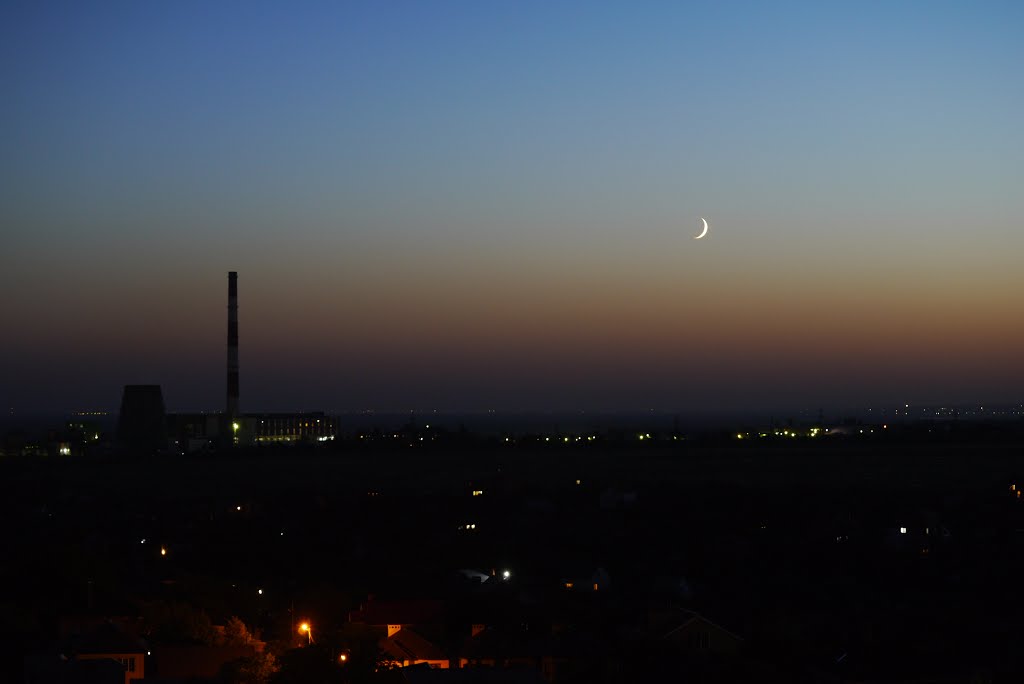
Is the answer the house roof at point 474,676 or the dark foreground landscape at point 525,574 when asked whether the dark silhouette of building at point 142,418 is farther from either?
the house roof at point 474,676

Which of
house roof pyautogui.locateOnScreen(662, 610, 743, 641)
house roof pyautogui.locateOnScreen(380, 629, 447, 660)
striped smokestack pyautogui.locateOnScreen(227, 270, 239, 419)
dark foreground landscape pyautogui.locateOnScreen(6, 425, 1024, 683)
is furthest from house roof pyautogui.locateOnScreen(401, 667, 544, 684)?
striped smokestack pyautogui.locateOnScreen(227, 270, 239, 419)

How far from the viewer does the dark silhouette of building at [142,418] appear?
6209 cm

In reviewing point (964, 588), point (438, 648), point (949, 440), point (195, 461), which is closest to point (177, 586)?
point (438, 648)

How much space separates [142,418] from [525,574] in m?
41.4

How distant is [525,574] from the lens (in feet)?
80.6

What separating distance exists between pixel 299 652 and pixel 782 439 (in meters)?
61.9

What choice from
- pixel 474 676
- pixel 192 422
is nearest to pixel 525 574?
pixel 474 676

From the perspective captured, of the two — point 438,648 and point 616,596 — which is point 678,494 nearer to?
point 616,596

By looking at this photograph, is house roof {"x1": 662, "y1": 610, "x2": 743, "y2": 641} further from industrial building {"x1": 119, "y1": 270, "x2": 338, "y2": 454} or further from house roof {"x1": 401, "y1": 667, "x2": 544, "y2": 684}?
industrial building {"x1": 119, "y1": 270, "x2": 338, "y2": 454}

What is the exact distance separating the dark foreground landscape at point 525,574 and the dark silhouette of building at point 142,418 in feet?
37.7

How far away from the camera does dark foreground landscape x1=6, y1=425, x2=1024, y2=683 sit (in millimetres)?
15273

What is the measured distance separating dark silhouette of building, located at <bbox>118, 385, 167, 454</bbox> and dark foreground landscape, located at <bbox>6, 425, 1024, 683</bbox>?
11480 mm

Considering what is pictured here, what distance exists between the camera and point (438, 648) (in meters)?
16.4

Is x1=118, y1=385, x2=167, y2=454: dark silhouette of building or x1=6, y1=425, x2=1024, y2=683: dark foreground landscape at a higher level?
x1=118, y1=385, x2=167, y2=454: dark silhouette of building
